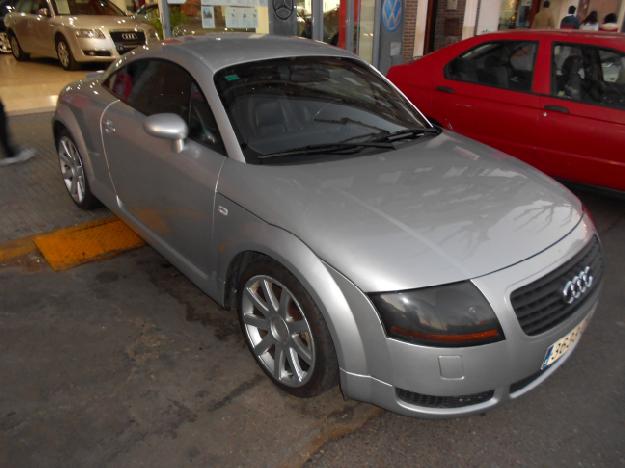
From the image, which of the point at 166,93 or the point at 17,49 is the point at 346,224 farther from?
the point at 17,49

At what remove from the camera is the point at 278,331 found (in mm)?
2477

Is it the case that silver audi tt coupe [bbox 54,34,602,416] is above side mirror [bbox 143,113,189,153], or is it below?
below

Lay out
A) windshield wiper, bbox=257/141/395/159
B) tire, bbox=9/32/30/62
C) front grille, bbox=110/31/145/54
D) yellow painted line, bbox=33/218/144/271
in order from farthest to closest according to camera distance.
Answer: tire, bbox=9/32/30/62
front grille, bbox=110/31/145/54
yellow painted line, bbox=33/218/144/271
windshield wiper, bbox=257/141/395/159

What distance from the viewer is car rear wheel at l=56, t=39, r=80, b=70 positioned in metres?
10.2

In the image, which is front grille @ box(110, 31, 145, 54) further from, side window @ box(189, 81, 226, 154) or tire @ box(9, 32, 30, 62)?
side window @ box(189, 81, 226, 154)

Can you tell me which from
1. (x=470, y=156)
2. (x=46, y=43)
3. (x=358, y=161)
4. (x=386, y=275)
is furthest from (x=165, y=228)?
(x=46, y=43)

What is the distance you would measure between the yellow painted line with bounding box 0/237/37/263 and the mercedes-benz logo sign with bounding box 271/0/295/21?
18.9 feet

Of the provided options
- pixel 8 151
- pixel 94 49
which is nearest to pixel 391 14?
pixel 94 49

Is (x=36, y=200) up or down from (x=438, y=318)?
down

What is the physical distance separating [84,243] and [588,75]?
4.49m

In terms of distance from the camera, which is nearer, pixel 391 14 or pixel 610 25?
pixel 391 14

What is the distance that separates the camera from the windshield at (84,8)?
34.3 feet

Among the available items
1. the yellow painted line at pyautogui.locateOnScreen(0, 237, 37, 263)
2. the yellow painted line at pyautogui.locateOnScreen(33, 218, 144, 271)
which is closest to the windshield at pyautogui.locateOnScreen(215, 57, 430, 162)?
the yellow painted line at pyautogui.locateOnScreen(33, 218, 144, 271)

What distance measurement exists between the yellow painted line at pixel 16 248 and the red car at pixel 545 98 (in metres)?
3.94
